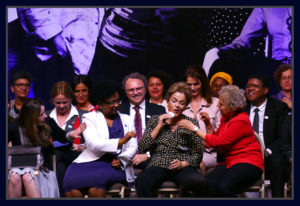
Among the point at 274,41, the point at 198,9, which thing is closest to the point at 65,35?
the point at 198,9

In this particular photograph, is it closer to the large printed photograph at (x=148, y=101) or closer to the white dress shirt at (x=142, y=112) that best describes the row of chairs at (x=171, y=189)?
the large printed photograph at (x=148, y=101)

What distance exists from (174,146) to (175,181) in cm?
38

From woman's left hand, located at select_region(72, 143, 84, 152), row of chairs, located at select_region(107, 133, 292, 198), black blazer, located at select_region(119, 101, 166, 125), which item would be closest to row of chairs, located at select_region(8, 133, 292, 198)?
row of chairs, located at select_region(107, 133, 292, 198)

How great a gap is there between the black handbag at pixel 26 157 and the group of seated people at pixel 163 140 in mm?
77

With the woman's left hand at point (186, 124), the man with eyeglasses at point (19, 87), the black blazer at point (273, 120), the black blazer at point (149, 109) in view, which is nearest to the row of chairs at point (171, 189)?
the black blazer at point (273, 120)

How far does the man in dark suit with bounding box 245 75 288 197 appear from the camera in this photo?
6348 millimetres

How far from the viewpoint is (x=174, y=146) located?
587cm

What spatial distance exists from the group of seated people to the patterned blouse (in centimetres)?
1

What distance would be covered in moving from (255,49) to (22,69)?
9.80 feet

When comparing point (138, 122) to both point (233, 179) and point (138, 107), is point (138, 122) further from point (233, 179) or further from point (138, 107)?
point (233, 179)

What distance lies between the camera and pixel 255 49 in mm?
6781

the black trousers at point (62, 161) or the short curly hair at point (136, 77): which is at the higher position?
the short curly hair at point (136, 77)

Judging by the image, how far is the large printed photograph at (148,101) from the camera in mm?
5836

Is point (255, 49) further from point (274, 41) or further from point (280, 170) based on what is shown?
point (280, 170)
